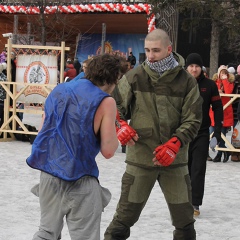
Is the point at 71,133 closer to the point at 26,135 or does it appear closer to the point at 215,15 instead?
the point at 26,135

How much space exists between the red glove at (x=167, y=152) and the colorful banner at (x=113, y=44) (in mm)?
27030

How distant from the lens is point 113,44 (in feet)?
109

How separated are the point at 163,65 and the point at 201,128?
180 cm

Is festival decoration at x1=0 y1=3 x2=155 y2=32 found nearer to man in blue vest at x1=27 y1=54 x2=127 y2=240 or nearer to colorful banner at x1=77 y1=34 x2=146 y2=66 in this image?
colorful banner at x1=77 y1=34 x2=146 y2=66

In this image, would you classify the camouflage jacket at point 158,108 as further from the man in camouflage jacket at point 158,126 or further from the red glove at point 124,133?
the red glove at point 124,133

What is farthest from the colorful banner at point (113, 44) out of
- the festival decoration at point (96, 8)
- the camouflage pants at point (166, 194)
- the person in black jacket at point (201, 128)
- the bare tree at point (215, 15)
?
the camouflage pants at point (166, 194)

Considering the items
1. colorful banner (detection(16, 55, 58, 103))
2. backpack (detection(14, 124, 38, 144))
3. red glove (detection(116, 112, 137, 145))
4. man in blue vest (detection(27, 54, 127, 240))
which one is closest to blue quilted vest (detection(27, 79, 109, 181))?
man in blue vest (detection(27, 54, 127, 240))

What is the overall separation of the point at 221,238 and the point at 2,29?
28.7 m

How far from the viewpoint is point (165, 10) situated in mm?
28266

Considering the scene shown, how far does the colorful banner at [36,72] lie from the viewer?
40.2 ft

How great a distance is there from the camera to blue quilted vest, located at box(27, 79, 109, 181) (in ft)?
12.1

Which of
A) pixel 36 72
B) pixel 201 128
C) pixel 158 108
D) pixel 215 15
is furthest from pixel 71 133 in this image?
pixel 215 15

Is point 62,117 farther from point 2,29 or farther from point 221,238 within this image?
point 2,29

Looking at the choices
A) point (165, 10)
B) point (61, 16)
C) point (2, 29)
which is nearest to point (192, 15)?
point (165, 10)
